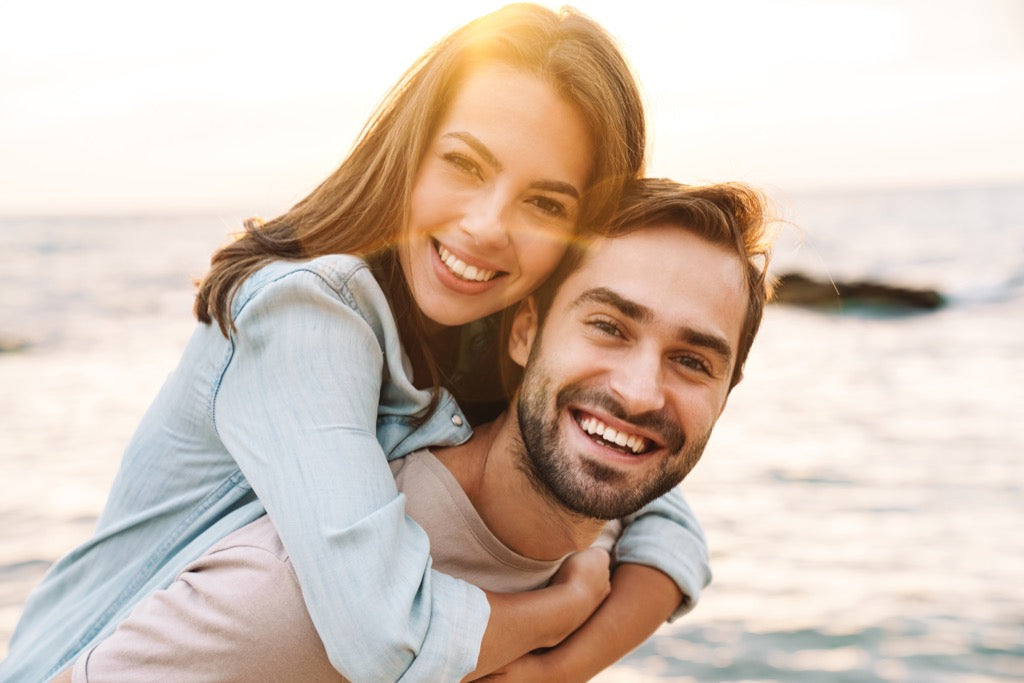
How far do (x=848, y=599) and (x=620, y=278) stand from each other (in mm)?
4139

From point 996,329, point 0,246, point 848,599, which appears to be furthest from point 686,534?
point 0,246

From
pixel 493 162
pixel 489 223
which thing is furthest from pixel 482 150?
pixel 489 223

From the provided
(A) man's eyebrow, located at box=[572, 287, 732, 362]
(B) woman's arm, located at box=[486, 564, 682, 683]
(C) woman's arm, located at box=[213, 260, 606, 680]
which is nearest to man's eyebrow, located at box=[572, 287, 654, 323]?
(A) man's eyebrow, located at box=[572, 287, 732, 362]

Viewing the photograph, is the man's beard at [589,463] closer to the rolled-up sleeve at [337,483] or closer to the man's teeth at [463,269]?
the man's teeth at [463,269]

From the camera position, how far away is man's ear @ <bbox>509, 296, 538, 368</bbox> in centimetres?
282

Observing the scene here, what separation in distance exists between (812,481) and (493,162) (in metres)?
5.99

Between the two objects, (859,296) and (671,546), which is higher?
(671,546)

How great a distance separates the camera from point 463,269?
8.63 feet

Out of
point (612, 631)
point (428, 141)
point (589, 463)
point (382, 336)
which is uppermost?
point (428, 141)

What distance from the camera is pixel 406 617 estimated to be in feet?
6.70

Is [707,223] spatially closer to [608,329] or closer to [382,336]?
[608,329]

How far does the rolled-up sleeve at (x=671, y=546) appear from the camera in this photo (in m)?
3.03

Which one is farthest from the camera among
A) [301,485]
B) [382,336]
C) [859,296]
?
[859,296]

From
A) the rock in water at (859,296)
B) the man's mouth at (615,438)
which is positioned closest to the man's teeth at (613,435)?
the man's mouth at (615,438)
